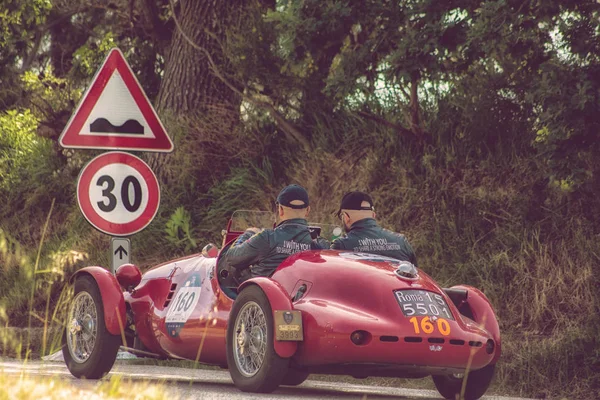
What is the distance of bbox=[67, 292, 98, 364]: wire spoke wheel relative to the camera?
909 centimetres

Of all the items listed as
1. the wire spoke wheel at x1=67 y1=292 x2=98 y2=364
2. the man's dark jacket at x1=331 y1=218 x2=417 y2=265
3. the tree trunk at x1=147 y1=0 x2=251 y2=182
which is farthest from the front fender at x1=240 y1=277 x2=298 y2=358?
the tree trunk at x1=147 y1=0 x2=251 y2=182

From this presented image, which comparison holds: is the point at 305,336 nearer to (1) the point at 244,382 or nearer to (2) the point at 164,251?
(1) the point at 244,382

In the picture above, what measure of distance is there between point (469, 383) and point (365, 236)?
1317mm

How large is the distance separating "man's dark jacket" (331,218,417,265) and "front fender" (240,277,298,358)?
42.4 inches

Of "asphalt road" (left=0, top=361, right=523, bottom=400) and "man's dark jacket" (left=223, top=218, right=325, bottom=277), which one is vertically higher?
"man's dark jacket" (left=223, top=218, right=325, bottom=277)

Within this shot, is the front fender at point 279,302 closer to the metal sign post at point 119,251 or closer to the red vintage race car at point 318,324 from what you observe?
the red vintage race car at point 318,324

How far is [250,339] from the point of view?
7859 millimetres

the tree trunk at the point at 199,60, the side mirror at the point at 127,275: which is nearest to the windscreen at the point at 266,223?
the side mirror at the point at 127,275

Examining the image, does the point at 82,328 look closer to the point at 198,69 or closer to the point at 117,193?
the point at 117,193

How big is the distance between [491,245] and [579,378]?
2.46 metres

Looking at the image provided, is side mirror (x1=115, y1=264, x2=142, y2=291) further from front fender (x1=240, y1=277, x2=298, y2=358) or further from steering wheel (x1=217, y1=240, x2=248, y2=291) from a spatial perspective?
front fender (x1=240, y1=277, x2=298, y2=358)

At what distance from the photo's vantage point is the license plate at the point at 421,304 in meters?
7.50

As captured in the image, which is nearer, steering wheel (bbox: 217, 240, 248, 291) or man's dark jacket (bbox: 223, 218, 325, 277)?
man's dark jacket (bbox: 223, 218, 325, 277)

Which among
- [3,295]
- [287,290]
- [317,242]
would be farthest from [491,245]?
[3,295]
